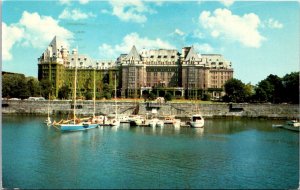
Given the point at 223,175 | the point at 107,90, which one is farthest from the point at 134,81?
the point at 223,175

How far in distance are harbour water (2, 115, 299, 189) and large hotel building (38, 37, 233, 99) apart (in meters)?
42.7

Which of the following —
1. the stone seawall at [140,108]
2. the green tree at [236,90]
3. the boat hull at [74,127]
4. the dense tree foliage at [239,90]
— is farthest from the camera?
the green tree at [236,90]

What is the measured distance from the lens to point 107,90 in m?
73.1

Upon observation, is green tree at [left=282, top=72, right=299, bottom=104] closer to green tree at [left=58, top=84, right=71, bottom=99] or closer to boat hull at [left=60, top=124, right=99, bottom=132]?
boat hull at [left=60, top=124, right=99, bottom=132]

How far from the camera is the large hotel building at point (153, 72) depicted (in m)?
78.3

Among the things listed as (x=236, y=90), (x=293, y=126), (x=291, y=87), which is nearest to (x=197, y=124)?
(x=293, y=126)

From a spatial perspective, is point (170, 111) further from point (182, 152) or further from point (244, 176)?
point (244, 176)

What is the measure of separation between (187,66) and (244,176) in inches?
2315

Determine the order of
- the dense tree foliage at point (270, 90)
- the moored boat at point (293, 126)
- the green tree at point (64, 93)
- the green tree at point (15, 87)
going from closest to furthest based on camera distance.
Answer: the moored boat at point (293, 126) → the dense tree foliage at point (270, 90) → the green tree at point (15, 87) → the green tree at point (64, 93)

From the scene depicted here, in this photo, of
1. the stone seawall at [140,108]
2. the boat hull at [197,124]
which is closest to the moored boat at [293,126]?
the boat hull at [197,124]

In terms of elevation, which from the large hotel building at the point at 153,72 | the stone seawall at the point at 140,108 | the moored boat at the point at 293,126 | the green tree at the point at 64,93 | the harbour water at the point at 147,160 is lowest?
the harbour water at the point at 147,160

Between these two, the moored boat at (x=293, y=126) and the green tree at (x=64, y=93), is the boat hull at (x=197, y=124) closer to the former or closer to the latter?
the moored boat at (x=293, y=126)

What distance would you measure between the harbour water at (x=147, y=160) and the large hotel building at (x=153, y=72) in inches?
1680

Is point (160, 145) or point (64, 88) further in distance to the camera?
point (64, 88)
